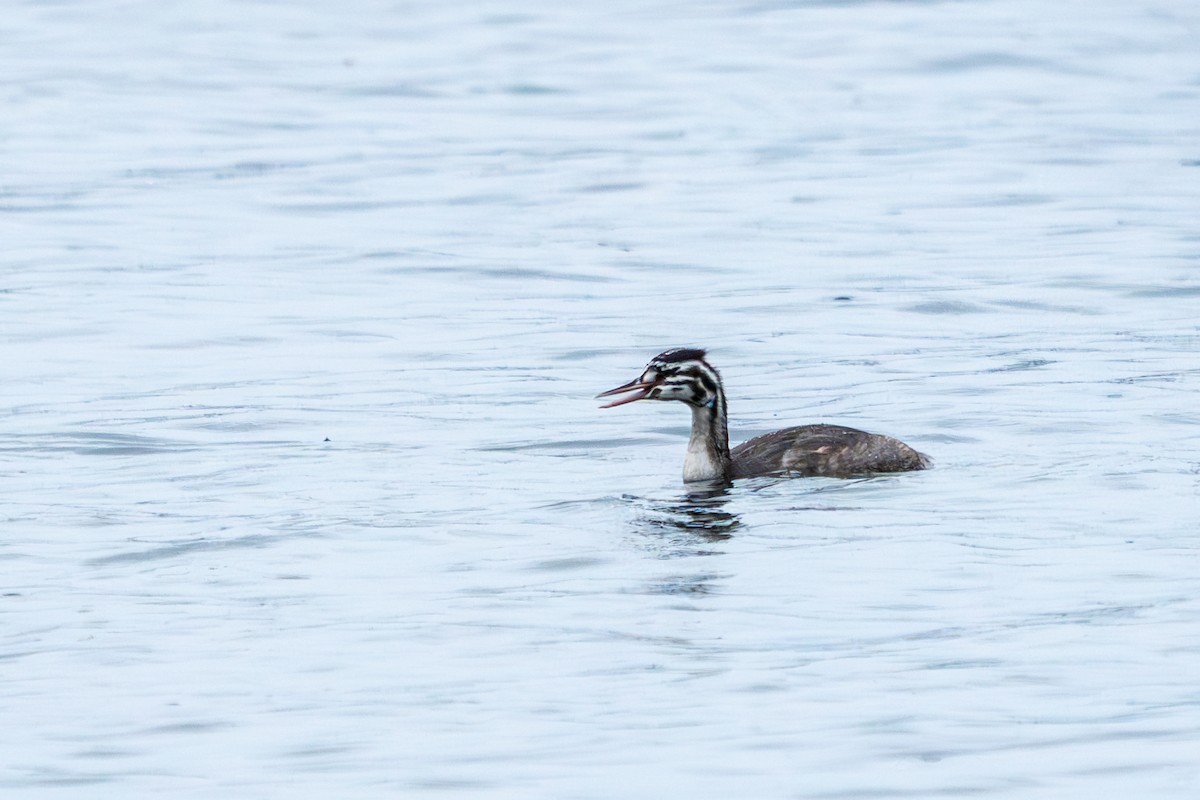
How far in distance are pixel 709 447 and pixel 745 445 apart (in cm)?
56

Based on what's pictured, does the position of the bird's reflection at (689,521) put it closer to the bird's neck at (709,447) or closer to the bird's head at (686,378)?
the bird's neck at (709,447)

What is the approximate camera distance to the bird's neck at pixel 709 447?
15312mm

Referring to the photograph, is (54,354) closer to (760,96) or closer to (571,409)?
(571,409)

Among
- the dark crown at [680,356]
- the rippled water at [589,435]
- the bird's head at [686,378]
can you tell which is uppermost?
the dark crown at [680,356]

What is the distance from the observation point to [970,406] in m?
17.5

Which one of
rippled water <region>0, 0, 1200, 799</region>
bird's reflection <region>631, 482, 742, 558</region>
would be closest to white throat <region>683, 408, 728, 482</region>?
bird's reflection <region>631, 482, 742, 558</region>

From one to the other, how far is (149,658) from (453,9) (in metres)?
38.6

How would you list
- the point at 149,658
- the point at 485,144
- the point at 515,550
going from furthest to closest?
the point at 485,144
the point at 515,550
the point at 149,658

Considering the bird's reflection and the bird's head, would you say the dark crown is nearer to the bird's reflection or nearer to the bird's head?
the bird's head

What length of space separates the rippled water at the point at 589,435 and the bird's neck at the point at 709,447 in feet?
0.95

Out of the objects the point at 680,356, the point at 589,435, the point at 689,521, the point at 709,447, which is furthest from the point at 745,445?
the point at 689,521

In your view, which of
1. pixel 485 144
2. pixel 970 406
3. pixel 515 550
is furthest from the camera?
pixel 485 144

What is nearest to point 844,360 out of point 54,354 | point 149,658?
point 54,354

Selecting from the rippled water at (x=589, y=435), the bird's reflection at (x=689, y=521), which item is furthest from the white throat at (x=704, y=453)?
the rippled water at (x=589, y=435)
